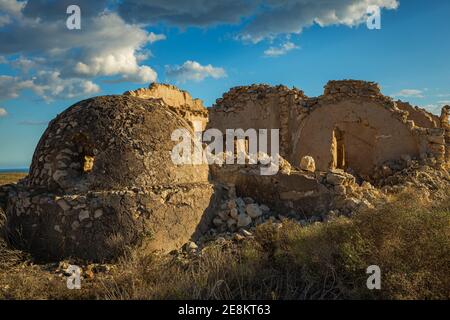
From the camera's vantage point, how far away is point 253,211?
639 cm

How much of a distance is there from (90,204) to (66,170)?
71 cm

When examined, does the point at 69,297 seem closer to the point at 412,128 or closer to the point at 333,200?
the point at 333,200

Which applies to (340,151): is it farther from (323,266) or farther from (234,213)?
(323,266)

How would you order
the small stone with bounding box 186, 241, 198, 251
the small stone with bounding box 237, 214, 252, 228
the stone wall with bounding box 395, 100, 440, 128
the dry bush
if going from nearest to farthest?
the dry bush
the small stone with bounding box 186, 241, 198, 251
the small stone with bounding box 237, 214, 252, 228
the stone wall with bounding box 395, 100, 440, 128

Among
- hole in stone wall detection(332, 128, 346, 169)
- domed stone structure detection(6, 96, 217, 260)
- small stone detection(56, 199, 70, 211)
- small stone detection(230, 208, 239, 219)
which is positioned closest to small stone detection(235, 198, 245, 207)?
small stone detection(230, 208, 239, 219)

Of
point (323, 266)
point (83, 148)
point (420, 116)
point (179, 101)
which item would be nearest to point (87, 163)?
point (83, 148)

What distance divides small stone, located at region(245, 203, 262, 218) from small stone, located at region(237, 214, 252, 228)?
158 mm

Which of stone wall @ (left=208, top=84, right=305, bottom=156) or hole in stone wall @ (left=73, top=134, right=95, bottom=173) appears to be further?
stone wall @ (left=208, top=84, right=305, bottom=156)

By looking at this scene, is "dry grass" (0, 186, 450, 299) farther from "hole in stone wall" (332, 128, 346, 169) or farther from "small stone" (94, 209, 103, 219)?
"hole in stone wall" (332, 128, 346, 169)

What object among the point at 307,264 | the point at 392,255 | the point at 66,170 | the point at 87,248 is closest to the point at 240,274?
the point at 307,264

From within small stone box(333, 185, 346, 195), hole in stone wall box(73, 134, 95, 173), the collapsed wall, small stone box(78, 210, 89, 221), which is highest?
the collapsed wall

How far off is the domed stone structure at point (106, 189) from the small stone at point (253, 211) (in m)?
0.65

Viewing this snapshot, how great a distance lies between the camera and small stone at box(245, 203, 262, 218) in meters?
6.37

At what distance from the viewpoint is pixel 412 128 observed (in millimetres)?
12961
